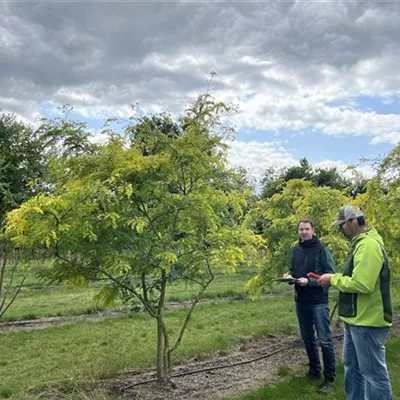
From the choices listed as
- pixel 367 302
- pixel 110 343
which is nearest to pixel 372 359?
pixel 367 302

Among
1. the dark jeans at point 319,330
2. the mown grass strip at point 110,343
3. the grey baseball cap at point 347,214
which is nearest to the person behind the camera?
the grey baseball cap at point 347,214

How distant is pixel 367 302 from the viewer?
345 cm

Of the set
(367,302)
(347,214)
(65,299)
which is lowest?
(65,299)

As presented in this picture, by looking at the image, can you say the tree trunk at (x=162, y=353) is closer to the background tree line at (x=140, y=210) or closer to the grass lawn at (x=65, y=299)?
the background tree line at (x=140, y=210)

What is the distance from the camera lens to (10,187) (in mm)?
6906

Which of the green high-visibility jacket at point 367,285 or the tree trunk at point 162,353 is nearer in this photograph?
the green high-visibility jacket at point 367,285

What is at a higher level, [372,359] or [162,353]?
[372,359]

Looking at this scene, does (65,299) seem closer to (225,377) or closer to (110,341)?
(110,341)

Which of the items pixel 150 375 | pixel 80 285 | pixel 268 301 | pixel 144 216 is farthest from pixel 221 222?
pixel 268 301

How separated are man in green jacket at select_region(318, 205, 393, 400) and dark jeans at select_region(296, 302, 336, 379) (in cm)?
132

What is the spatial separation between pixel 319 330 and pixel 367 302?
1.64m

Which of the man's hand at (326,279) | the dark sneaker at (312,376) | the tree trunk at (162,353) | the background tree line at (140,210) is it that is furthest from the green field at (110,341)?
the man's hand at (326,279)

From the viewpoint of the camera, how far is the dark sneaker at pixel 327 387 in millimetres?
4812

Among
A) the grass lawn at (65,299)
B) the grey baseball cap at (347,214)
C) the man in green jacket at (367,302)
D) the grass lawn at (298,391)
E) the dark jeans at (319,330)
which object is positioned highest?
the grey baseball cap at (347,214)
